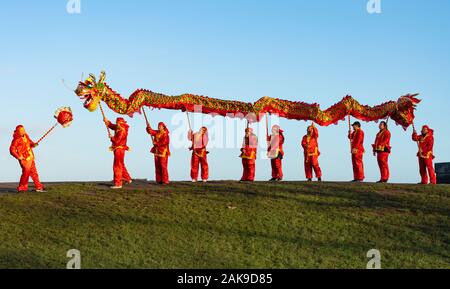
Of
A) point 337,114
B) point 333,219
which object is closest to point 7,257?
point 333,219

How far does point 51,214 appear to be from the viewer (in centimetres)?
1736

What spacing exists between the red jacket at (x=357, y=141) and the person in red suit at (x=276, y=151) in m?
2.32

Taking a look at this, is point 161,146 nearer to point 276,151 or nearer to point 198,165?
point 198,165

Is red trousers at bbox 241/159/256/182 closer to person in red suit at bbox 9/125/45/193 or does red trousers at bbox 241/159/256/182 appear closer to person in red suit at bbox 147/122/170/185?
person in red suit at bbox 147/122/170/185

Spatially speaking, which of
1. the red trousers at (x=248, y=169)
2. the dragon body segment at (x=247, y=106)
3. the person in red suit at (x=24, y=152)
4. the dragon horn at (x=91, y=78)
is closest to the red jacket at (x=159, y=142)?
the dragon body segment at (x=247, y=106)

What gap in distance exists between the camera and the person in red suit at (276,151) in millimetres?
22344

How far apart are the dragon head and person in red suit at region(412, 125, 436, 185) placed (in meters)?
9.98

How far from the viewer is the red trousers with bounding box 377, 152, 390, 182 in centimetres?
2224

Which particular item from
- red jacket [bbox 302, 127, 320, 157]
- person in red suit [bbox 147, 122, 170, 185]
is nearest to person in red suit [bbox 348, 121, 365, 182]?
red jacket [bbox 302, 127, 320, 157]

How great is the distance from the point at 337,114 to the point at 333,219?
19.5ft

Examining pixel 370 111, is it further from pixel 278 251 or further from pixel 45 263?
pixel 45 263

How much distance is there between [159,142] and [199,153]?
1602mm

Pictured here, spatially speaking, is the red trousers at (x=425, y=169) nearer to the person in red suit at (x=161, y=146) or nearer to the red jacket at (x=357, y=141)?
the red jacket at (x=357, y=141)

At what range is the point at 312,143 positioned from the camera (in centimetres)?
2280
